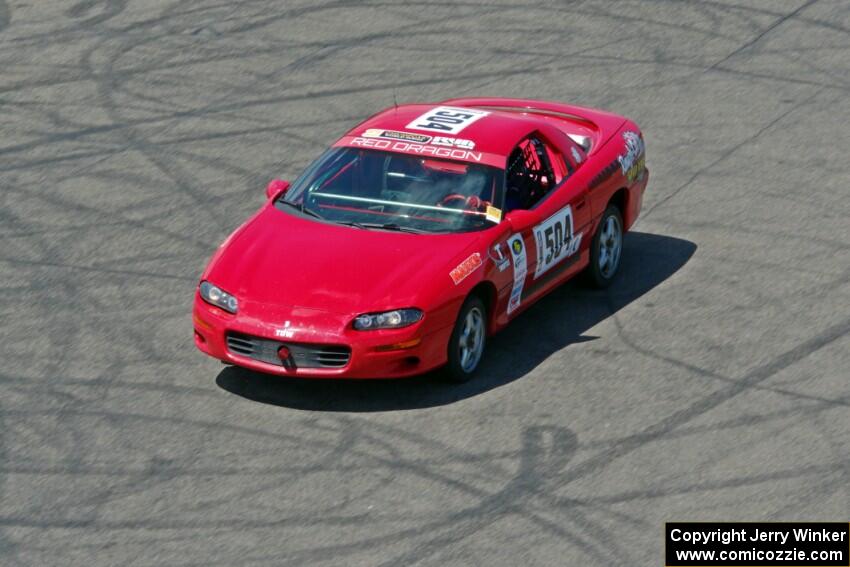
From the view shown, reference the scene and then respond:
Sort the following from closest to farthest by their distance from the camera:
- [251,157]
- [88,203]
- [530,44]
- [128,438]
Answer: [128,438]
[88,203]
[251,157]
[530,44]

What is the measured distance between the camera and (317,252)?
9.84 meters

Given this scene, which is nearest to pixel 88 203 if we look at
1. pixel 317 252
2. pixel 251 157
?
pixel 251 157

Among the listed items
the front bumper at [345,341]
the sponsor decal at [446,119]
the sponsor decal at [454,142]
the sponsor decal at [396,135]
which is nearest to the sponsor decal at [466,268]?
the front bumper at [345,341]

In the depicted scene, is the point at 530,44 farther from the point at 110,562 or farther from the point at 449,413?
the point at 110,562

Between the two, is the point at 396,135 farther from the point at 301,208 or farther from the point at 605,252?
the point at 605,252

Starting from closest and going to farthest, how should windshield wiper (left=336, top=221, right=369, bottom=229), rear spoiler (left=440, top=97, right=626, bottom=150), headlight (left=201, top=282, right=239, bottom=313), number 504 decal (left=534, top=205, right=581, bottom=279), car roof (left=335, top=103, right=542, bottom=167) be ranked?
headlight (left=201, top=282, right=239, bottom=313) → windshield wiper (left=336, top=221, right=369, bottom=229) → number 504 decal (left=534, top=205, right=581, bottom=279) → car roof (left=335, top=103, right=542, bottom=167) → rear spoiler (left=440, top=97, right=626, bottom=150)

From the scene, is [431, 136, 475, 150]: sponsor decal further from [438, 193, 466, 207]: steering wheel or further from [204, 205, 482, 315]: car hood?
[204, 205, 482, 315]: car hood

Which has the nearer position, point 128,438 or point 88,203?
point 128,438

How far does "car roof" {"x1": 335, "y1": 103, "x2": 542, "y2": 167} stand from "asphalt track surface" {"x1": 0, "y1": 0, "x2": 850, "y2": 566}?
123cm

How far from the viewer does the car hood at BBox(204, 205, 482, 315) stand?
940cm

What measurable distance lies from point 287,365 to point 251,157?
480 centimetres

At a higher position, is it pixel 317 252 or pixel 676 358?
pixel 317 252

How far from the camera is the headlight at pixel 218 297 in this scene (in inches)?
375
